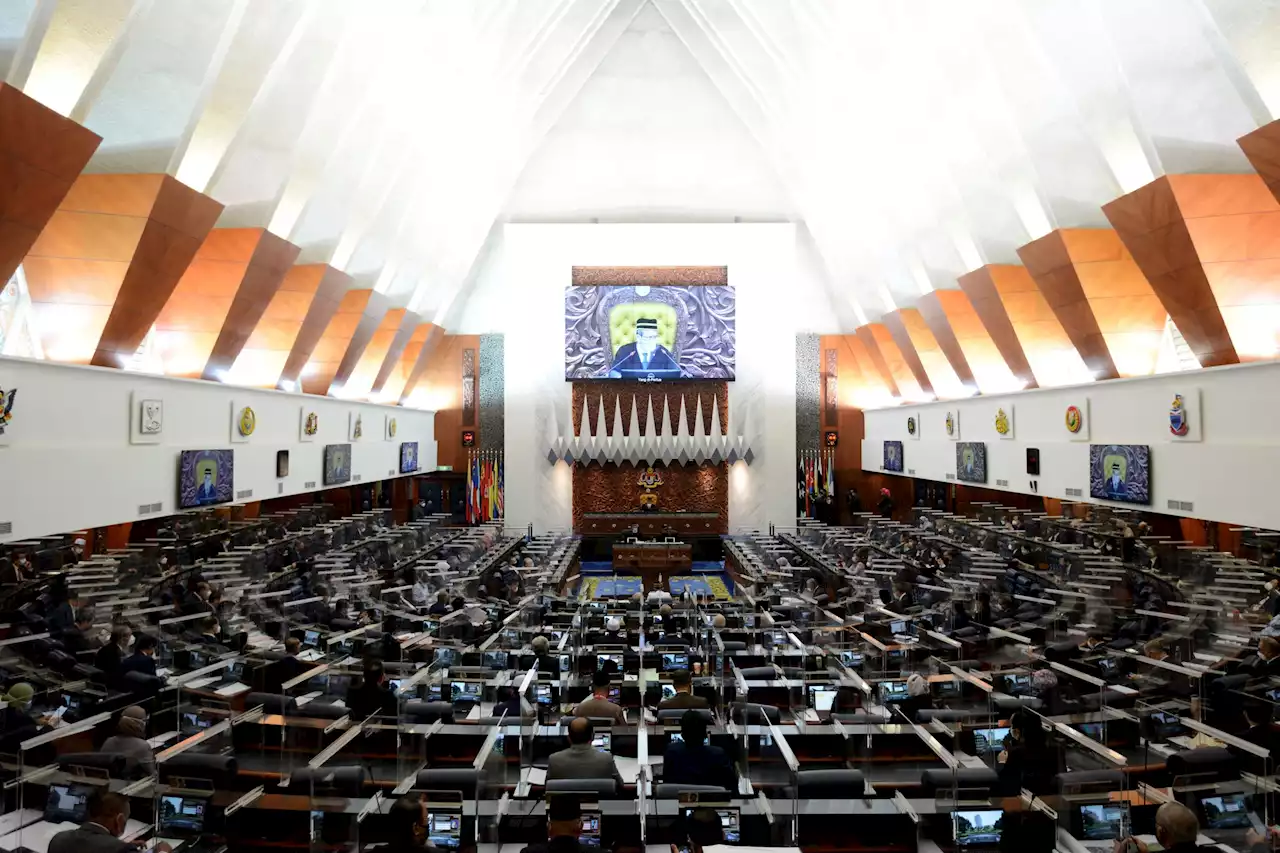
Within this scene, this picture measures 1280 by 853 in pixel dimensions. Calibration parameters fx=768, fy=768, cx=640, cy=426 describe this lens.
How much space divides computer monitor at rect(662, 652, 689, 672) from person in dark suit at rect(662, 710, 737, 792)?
2560mm

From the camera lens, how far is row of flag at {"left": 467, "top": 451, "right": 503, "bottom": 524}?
22156 millimetres

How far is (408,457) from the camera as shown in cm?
Answer: 1998

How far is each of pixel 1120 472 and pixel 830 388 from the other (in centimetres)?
1228

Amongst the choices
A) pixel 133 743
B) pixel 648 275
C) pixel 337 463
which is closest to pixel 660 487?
pixel 648 275

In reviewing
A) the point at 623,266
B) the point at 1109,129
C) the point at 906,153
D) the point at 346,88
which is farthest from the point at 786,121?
the point at 346,88

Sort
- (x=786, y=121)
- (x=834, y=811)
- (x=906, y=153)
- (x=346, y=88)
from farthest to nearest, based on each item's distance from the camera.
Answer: (x=786, y=121)
(x=906, y=153)
(x=346, y=88)
(x=834, y=811)

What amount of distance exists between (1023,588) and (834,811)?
7636 mm

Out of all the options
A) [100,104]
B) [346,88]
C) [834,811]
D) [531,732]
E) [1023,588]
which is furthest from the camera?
[346,88]

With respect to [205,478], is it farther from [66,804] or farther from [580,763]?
[580,763]

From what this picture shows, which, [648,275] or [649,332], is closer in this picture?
[649,332]

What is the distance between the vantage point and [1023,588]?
34.5 feet

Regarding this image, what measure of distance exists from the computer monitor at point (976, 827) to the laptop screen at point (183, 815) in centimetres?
386

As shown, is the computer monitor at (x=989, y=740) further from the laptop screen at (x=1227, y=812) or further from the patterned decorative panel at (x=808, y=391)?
the patterned decorative panel at (x=808, y=391)

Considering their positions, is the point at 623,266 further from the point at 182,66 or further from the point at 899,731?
the point at 899,731
